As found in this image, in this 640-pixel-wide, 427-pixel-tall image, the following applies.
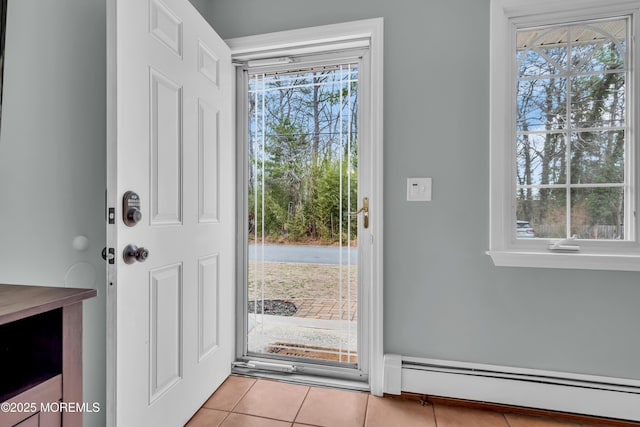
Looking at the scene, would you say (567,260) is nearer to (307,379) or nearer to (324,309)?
(324,309)

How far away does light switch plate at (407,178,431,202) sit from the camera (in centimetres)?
172

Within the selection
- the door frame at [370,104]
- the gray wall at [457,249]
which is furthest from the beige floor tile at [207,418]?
the gray wall at [457,249]

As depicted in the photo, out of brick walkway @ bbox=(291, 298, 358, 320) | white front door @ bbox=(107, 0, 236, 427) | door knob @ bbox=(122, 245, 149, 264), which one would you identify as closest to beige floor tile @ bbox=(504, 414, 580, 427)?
brick walkway @ bbox=(291, 298, 358, 320)

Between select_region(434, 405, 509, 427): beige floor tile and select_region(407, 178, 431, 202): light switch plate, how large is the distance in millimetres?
1080

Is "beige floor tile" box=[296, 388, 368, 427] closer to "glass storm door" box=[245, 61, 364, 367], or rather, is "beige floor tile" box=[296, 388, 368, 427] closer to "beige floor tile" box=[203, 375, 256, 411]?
"glass storm door" box=[245, 61, 364, 367]

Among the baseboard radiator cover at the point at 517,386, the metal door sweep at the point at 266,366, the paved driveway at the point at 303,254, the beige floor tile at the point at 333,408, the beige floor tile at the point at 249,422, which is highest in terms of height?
the paved driveway at the point at 303,254

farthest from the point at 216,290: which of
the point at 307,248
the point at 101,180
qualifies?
the point at 101,180

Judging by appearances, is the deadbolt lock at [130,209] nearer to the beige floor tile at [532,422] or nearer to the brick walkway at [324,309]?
the brick walkway at [324,309]

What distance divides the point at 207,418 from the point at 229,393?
22cm

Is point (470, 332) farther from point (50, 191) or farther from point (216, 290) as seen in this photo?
point (50, 191)

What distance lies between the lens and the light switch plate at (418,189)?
1.72 metres

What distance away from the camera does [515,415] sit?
161 cm

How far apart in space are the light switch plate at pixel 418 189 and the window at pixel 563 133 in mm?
313

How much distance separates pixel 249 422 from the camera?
155cm
